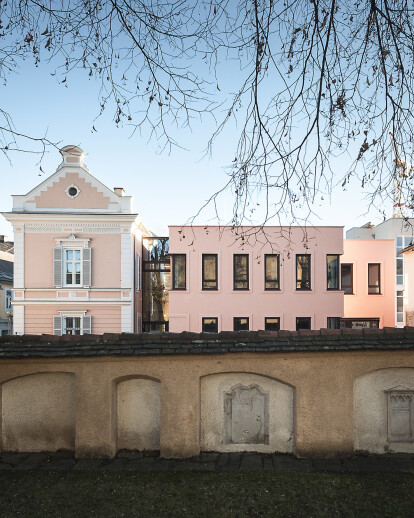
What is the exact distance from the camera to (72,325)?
18422 millimetres

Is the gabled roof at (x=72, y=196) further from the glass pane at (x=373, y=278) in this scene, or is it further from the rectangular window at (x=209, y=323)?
the glass pane at (x=373, y=278)

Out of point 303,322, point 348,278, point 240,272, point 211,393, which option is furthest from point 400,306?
point 211,393

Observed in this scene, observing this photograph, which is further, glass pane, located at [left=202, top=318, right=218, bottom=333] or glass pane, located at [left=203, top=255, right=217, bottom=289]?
glass pane, located at [left=203, top=255, right=217, bottom=289]

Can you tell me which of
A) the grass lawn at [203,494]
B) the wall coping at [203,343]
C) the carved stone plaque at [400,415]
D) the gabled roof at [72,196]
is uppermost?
the gabled roof at [72,196]

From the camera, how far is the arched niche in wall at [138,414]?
22.1ft

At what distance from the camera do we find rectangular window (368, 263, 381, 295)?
21203 mm

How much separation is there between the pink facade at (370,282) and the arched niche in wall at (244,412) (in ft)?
51.3

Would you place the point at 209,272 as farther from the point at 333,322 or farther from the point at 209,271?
the point at 333,322

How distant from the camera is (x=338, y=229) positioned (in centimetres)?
1866

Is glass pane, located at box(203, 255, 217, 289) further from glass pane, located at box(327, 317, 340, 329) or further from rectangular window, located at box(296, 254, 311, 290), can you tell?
glass pane, located at box(327, 317, 340, 329)

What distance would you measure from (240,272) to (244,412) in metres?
12.1

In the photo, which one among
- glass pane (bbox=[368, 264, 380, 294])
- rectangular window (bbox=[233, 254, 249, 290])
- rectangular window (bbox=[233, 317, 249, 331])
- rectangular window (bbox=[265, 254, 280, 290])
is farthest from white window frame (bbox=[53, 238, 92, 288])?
glass pane (bbox=[368, 264, 380, 294])

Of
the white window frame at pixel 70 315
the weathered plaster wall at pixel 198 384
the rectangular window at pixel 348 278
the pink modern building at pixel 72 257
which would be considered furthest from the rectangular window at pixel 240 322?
the weathered plaster wall at pixel 198 384

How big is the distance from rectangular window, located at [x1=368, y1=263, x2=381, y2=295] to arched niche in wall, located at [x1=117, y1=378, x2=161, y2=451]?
17625 millimetres
